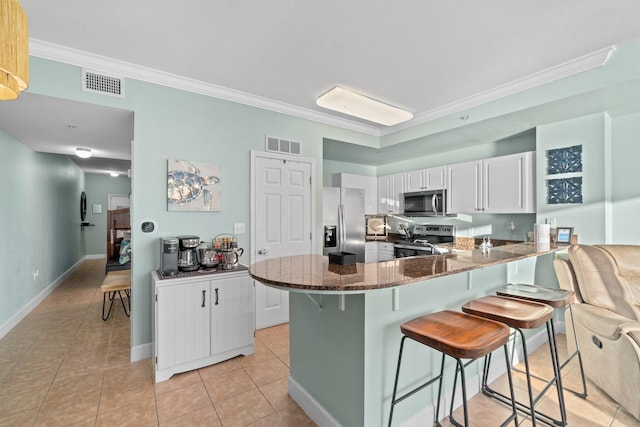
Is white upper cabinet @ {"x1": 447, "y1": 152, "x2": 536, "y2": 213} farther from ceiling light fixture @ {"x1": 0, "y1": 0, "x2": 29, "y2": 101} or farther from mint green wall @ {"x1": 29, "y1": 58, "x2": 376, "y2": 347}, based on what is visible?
ceiling light fixture @ {"x1": 0, "y1": 0, "x2": 29, "y2": 101}

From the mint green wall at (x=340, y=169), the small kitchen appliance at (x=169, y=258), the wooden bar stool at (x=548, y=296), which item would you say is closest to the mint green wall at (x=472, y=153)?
the mint green wall at (x=340, y=169)

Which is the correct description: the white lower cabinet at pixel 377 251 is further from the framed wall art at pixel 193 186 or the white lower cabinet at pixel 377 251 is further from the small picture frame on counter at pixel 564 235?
the framed wall art at pixel 193 186

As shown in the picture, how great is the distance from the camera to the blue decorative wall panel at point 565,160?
3078 millimetres

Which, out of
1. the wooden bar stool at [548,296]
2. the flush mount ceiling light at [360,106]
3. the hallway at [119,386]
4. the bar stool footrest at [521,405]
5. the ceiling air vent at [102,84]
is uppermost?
the flush mount ceiling light at [360,106]

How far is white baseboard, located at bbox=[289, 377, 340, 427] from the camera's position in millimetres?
1748

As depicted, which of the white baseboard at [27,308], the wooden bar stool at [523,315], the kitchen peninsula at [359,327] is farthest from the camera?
the white baseboard at [27,308]

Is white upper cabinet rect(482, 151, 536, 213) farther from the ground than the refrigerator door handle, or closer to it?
farther from the ground

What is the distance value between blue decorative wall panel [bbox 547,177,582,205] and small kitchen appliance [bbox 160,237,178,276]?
3981 millimetres

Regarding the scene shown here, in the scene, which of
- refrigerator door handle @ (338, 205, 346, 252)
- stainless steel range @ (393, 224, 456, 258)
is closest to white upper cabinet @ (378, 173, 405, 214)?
stainless steel range @ (393, 224, 456, 258)

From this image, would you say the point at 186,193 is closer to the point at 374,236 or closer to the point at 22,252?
the point at 22,252

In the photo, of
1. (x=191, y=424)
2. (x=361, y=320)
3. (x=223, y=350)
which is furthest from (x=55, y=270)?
(x=361, y=320)

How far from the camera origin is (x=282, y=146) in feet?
11.9

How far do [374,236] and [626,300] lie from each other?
370 centimetres

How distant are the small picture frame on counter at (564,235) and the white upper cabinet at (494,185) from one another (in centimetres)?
39
